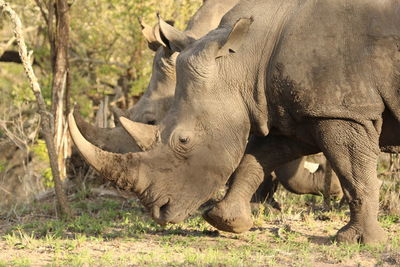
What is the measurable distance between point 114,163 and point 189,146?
63 cm

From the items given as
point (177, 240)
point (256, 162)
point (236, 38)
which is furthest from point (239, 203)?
point (236, 38)

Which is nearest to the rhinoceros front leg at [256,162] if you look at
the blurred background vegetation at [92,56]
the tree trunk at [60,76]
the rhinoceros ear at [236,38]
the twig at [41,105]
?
the rhinoceros ear at [236,38]

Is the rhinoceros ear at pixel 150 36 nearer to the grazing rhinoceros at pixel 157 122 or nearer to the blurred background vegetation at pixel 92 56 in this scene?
the grazing rhinoceros at pixel 157 122

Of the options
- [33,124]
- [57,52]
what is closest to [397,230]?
[57,52]

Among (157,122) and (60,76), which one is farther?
(60,76)

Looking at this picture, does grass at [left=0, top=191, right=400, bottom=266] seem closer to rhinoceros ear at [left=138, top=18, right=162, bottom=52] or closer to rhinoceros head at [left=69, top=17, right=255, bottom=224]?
rhinoceros head at [left=69, top=17, right=255, bottom=224]

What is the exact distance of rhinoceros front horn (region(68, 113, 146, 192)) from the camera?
244 inches

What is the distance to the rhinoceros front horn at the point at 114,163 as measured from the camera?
6.20 m

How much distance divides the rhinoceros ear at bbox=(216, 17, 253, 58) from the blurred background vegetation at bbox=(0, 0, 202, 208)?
6.56 metres

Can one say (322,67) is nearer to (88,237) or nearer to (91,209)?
(88,237)

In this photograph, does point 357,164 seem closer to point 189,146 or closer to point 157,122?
point 189,146

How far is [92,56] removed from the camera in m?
14.9

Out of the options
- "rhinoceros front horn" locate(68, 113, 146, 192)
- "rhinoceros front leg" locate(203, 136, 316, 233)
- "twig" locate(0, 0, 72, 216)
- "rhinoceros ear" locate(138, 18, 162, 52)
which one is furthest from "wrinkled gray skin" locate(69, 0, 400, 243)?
"rhinoceros ear" locate(138, 18, 162, 52)

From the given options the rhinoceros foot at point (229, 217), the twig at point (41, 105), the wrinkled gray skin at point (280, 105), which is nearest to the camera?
the wrinkled gray skin at point (280, 105)
